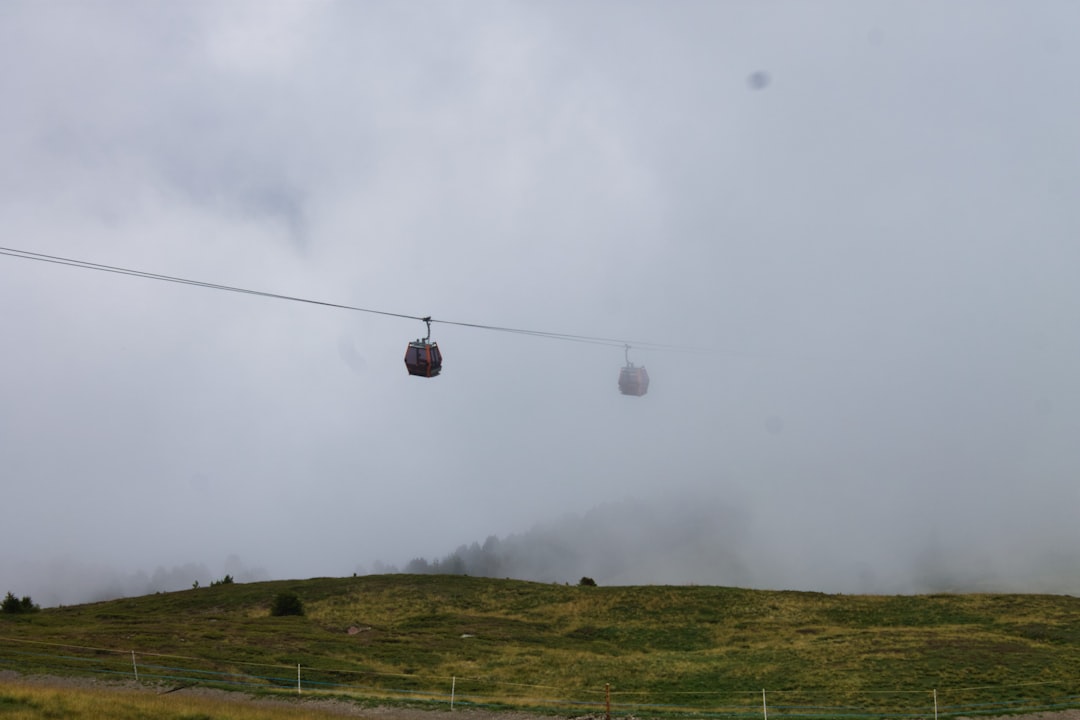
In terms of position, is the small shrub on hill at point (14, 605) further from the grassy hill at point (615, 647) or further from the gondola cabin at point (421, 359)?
the gondola cabin at point (421, 359)

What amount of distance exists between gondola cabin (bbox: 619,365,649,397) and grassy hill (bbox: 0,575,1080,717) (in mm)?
16668

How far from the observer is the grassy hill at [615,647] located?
115 feet

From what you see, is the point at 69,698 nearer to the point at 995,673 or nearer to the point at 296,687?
the point at 296,687

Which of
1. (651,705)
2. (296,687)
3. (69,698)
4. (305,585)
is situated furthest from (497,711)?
(305,585)

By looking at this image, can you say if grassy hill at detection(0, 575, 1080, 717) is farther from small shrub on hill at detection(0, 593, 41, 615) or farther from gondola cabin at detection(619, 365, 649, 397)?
gondola cabin at detection(619, 365, 649, 397)

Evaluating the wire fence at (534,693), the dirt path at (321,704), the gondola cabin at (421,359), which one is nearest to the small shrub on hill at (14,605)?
the wire fence at (534,693)

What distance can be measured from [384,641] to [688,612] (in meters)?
26.7

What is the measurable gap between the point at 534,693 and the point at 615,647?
1994 cm

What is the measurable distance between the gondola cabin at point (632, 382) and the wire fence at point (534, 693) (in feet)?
63.1

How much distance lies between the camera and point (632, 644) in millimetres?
56125

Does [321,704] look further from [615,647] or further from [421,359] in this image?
[615,647]

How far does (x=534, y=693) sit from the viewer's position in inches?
1436

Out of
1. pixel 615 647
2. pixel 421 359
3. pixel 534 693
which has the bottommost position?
pixel 615 647

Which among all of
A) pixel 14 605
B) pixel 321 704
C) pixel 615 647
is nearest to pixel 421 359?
pixel 321 704
